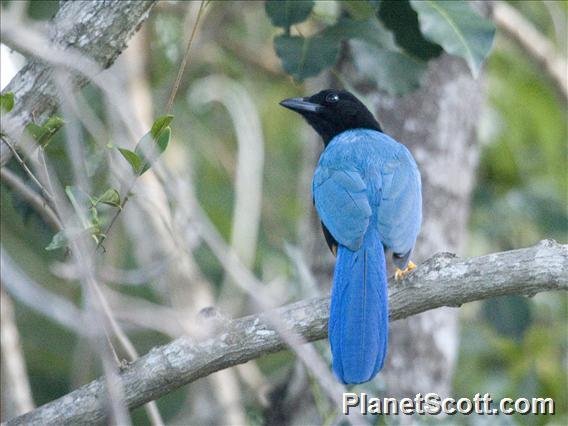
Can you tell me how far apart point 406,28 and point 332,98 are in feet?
2.42

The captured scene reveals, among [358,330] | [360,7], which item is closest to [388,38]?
[360,7]

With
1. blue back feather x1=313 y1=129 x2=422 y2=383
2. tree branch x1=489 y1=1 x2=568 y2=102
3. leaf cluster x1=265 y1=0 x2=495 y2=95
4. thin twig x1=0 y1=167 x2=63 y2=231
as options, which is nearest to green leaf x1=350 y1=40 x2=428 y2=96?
leaf cluster x1=265 y1=0 x2=495 y2=95

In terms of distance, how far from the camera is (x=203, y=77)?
7949 mm

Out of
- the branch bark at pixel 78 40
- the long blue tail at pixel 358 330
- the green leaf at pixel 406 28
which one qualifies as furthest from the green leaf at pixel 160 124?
the green leaf at pixel 406 28

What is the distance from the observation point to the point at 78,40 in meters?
3.97

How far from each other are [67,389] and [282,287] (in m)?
1.74

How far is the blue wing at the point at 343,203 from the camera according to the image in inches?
168

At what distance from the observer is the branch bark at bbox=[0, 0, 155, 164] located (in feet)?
12.8

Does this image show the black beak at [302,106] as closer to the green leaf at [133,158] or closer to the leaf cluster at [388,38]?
the leaf cluster at [388,38]

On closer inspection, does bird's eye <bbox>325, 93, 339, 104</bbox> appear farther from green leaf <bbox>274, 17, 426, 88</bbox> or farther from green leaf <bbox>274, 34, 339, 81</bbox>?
green leaf <bbox>274, 34, 339, 81</bbox>

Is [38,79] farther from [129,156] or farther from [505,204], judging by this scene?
[505,204]

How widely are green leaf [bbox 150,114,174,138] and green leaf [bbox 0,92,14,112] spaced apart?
511 millimetres

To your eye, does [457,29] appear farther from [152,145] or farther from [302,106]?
[152,145]

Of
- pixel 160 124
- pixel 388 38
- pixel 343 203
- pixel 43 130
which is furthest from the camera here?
pixel 388 38
